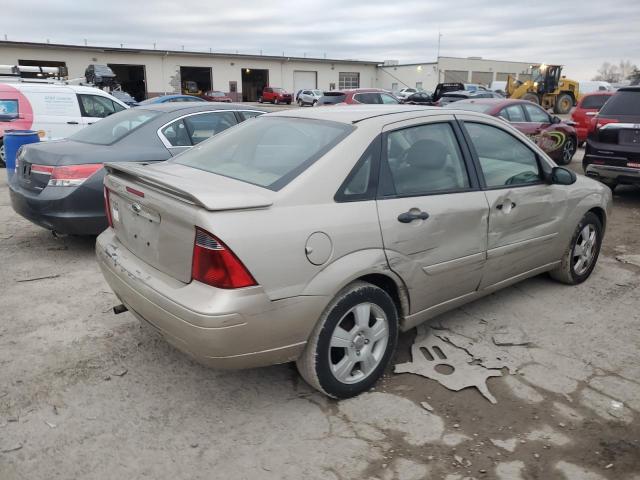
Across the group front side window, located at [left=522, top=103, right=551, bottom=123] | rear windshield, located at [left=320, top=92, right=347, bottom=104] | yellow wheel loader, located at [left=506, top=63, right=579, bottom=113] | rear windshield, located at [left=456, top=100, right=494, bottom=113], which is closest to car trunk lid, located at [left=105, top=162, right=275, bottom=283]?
rear windshield, located at [left=456, top=100, right=494, bottom=113]

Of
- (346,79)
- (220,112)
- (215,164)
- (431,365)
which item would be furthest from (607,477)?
(346,79)

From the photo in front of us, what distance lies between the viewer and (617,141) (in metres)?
7.59

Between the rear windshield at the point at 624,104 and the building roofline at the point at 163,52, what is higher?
the building roofline at the point at 163,52

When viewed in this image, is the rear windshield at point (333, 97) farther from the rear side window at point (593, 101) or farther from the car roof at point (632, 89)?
the car roof at point (632, 89)

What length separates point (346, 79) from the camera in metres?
55.5

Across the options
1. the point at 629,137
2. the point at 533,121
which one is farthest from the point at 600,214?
the point at 533,121

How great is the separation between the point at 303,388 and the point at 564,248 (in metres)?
2.61

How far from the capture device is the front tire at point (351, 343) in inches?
108

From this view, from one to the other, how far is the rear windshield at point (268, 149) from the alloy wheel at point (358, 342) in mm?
848

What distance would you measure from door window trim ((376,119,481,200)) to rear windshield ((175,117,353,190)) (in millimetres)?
263

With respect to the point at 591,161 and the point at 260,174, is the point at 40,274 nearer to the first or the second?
the point at 260,174

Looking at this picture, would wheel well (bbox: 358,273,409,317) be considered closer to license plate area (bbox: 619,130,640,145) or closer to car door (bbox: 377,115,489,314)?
car door (bbox: 377,115,489,314)

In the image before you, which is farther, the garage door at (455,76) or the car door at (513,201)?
the garage door at (455,76)

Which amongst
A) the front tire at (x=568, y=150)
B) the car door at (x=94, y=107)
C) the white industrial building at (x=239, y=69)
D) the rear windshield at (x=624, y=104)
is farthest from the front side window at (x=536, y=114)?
the white industrial building at (x=239, y=69)
